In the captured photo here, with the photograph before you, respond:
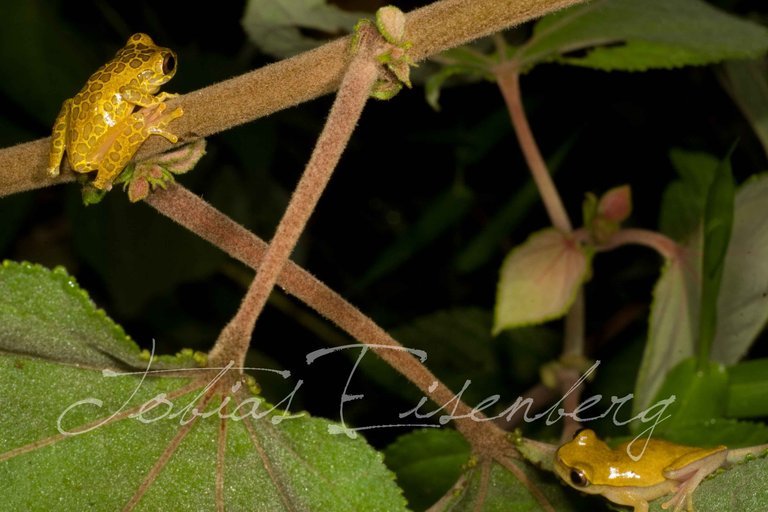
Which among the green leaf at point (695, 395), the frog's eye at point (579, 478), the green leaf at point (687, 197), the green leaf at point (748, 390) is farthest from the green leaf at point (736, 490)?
the green leaf at point (687, 197)

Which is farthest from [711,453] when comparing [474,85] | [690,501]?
[474,85]

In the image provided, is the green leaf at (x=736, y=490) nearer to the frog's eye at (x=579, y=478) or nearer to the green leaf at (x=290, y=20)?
the frog's eye at (x=579, y=478)

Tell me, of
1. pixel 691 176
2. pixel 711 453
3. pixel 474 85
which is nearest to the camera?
pixel 711 453

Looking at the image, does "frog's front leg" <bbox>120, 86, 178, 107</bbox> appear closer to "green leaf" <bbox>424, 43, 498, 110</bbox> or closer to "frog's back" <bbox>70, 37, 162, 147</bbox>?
"frog's back" <bbox>70, 37, 162, 147</bbox>

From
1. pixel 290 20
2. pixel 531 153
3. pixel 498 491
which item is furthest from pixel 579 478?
pixel 290 20

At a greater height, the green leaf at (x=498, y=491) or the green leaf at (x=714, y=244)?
the green leaf at (x=714, y=244)

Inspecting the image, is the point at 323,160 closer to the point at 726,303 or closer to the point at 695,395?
the point at 695,395

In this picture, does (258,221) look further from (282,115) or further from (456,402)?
(456,402)
